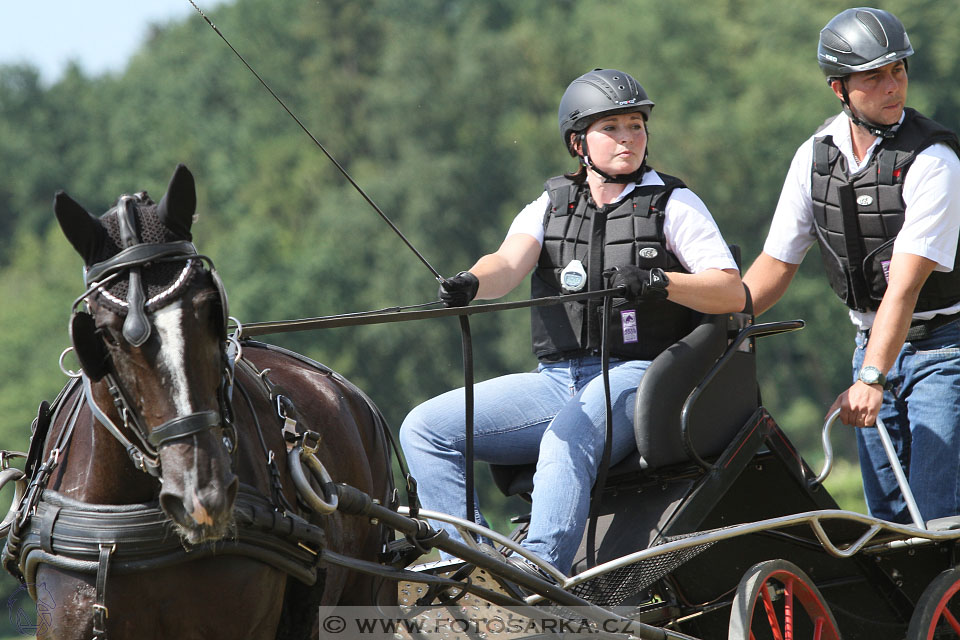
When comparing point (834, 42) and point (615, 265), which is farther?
point (834, 42)

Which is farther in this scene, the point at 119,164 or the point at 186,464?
the point at 119,164

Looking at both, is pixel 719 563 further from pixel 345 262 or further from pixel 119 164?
pixel 119 164

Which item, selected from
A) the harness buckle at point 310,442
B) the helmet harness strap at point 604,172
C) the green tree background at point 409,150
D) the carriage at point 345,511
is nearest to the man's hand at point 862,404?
the carriage at point 345,511

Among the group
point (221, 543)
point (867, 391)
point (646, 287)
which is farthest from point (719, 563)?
point (221, 543)

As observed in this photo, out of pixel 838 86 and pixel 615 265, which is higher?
pixel 838 86

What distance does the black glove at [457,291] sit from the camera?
407cm

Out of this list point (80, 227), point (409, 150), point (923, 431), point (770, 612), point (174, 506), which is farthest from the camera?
point (409, 150)

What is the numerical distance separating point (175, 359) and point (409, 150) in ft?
117

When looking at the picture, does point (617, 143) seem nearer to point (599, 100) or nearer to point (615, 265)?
point (599, 100)

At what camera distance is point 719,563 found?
4.39m

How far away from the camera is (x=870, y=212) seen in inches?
183

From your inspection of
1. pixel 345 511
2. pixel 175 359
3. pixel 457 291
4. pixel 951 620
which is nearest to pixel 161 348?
pixel 175 359

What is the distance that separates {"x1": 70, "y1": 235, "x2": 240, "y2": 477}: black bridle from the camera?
8.71ft

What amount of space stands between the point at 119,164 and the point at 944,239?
44.7 m
